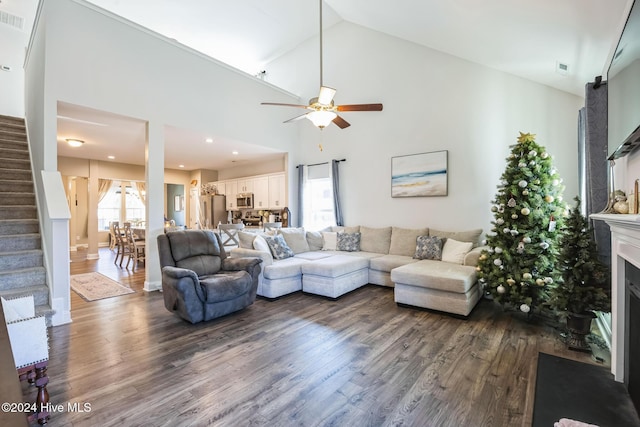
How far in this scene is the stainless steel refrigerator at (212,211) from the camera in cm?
912

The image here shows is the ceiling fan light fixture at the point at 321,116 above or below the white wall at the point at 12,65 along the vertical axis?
below

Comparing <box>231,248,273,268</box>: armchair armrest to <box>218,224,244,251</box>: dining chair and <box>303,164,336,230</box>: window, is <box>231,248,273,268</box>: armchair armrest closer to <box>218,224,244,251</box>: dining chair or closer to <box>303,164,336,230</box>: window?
<box>218,224,244,251</box>: dining chair

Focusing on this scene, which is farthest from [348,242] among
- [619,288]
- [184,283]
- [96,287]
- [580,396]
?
[96,287]

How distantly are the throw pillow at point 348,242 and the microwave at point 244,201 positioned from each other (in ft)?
11.7

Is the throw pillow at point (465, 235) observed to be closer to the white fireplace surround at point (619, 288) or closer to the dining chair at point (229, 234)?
the white fireplace surround at point (619, 288)

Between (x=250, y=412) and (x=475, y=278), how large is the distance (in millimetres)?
3069

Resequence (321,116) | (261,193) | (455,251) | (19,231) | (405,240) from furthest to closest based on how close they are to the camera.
A: (261,193) → (405,240) → (455,251) → (19,231) → (321,116)

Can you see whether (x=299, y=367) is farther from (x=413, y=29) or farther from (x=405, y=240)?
(x=413, y=29)

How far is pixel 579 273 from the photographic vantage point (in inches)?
107

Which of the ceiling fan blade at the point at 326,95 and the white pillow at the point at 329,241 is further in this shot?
the white pillow at the point at 329,241

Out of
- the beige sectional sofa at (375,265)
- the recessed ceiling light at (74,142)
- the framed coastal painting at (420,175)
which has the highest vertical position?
the recessed ceiling light at (74,142)

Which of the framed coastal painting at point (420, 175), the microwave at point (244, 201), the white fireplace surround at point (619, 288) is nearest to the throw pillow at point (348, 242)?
the framed coastal painting at point (420, 175)

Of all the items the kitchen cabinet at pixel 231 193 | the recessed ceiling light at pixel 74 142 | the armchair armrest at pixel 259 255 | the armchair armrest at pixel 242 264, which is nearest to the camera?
the armchair armrest at pixel 242 264

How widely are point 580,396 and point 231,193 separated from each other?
8670 mm
